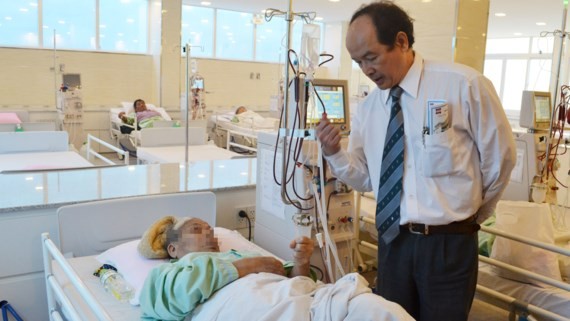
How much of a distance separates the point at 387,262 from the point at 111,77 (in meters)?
8.07

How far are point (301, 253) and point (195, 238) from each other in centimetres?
50

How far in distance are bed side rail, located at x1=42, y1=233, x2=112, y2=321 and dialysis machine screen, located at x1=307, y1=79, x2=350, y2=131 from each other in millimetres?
1163

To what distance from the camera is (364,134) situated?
1.88m

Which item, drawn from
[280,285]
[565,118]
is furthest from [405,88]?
[565,118]

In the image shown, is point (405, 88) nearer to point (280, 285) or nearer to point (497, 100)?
point (497, 100)

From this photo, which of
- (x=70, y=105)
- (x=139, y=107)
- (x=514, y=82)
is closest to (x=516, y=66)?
(x=514, y=82)

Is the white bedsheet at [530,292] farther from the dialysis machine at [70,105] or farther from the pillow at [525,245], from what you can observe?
the dialysis machine at [70,105]

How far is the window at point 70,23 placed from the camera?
8383 millimetres

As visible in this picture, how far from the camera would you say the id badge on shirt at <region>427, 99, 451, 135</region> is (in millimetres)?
1600

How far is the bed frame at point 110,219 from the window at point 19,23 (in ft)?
22.3

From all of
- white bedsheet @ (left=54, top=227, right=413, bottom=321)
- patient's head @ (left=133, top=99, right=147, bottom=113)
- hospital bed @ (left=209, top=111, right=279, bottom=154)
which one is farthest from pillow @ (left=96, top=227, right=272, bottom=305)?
patient's head @ (left=133, top=99, right=147, bottom=113)

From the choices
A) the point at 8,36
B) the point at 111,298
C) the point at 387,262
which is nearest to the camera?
the point at 387,262

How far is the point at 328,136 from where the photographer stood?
1753mm

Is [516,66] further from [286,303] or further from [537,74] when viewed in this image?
[286,303]
